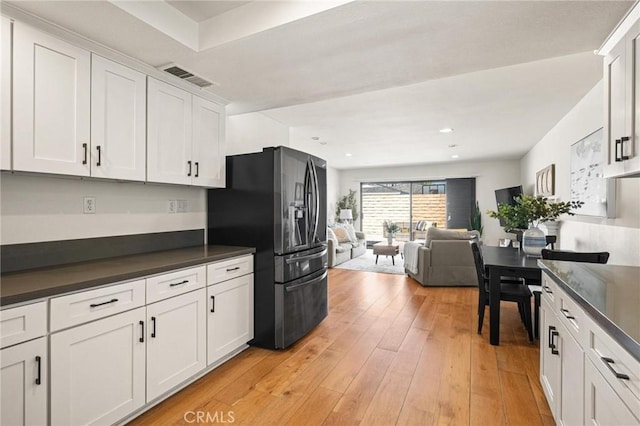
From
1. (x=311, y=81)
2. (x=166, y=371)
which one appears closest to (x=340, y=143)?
(x=311, y=81)

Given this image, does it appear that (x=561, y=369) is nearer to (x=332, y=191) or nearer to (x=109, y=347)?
(x=109, y=347)

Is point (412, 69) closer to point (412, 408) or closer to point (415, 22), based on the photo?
point (415, 22)

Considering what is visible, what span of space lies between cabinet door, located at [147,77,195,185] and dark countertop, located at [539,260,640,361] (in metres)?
2.59

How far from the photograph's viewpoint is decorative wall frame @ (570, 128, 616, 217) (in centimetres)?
266

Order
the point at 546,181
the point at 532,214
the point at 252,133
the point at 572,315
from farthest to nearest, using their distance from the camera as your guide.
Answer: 1. the point at 546,181
2. the point at 252,133
3. the point at 532,214
4. the point at 572,315

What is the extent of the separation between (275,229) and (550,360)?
6.74ft

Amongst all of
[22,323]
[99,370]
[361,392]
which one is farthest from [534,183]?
[22,323]

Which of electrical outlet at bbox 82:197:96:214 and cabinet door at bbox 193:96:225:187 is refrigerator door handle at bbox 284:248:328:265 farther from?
electrical outlet at bbox 82:197:96:214

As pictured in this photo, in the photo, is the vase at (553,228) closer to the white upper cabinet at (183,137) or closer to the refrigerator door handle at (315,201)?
the refrigerator door handle at (315,201)

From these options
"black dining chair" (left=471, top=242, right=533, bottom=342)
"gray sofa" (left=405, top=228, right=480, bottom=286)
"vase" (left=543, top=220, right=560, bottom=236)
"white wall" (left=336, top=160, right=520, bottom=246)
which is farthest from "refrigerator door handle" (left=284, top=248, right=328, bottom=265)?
"white wall" (left=336, top=160, right=520, bottom=246)

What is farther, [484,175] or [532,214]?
[484,175]

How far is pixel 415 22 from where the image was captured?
166 cm

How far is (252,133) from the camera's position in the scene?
12.2 ft

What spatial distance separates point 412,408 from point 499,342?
4.76 ft
